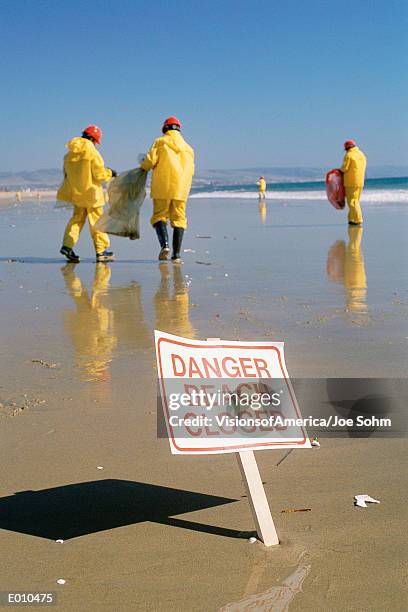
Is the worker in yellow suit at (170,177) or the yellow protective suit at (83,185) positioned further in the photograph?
the yellow protective suit at (83,185)

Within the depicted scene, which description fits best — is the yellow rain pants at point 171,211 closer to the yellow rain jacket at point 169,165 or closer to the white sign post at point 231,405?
the yellow rain jacket at point 169,165

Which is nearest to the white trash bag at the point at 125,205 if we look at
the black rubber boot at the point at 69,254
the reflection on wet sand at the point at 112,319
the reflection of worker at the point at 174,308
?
the black rubber boot at the point at 69,254

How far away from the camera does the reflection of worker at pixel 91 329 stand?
5.29 metres

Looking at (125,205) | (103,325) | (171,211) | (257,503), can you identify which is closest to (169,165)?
(171,211)

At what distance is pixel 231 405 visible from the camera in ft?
9.32

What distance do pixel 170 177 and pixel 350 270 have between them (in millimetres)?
3149

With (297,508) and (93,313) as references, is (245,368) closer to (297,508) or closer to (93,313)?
(297,508)

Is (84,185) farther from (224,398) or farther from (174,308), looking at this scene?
(224,398)

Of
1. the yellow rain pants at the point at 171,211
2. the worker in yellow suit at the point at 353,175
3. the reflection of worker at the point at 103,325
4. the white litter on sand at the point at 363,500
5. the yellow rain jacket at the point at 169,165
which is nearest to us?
the white litter on sand at the point at 363,500

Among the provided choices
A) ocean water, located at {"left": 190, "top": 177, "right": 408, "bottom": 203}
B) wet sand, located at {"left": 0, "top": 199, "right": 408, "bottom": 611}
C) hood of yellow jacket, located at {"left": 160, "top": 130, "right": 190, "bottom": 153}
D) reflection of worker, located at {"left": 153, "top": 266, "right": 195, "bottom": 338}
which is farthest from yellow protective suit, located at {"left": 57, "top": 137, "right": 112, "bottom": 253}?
ocean water, located at {"left": 190, "top": 177, "right": 408, "bottom": 203}

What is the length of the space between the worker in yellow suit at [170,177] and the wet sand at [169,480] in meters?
4.31

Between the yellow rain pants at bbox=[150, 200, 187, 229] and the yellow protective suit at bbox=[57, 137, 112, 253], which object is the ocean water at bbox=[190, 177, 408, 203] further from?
the yellow protective suit at bbox=[57, 137, 112, 253]

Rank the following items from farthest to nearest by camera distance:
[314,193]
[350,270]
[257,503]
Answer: [314,193], [350,270], [257,503]

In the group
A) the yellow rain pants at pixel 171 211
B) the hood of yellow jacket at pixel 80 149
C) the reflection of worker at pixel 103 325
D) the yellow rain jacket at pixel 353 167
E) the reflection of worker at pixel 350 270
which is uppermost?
the hood of yellow jacket at pixel 80 149
